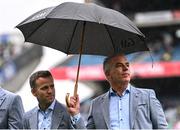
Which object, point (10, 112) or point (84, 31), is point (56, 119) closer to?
point (10, 112)

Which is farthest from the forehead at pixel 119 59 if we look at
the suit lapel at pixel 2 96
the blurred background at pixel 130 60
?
the blurred background at pixel 130 60

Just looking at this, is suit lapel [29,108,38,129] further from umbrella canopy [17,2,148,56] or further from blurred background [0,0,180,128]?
blurred background [0,0,180,128]

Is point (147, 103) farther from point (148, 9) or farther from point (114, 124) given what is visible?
point (148, 9)

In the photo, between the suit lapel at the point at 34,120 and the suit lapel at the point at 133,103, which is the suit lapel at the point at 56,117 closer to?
the suit lapel at the point at 34,120

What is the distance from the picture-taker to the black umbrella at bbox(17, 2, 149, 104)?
427 cm

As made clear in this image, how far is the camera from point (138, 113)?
4.29 m

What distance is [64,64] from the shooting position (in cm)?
2400

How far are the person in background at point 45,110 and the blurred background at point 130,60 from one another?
1618 centimetres

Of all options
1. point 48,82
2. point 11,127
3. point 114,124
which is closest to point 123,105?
point 114,124

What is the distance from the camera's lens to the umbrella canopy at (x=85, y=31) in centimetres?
427

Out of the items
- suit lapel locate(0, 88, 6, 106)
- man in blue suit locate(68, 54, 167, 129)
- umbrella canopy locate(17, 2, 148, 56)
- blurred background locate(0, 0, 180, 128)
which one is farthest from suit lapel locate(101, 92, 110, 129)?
blurred background locate(0, 0, 180, 128)

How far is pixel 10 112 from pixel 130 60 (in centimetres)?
1809

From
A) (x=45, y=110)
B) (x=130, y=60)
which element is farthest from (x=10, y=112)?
(x=130, y=60)

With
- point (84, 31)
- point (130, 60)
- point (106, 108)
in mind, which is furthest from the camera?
point (130, 60)
